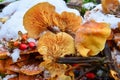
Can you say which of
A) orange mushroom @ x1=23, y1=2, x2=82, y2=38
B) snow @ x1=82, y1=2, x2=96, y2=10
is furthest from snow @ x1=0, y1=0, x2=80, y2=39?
orange mushroom @ x1=23, y1=2, x2=82, y2=38

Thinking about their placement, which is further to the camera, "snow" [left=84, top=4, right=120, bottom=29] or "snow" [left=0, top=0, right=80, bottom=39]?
"snow" [left=0, top=0, right=80, bottom=39]

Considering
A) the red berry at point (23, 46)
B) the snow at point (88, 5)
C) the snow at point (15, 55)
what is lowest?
the snow at point (88, 5)

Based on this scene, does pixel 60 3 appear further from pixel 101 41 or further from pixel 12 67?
pixel 101 41

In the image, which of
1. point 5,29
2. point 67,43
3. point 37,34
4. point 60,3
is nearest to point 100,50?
point 67,43

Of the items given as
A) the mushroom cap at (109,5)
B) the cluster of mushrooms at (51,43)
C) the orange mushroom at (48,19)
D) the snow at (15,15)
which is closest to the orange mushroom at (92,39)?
the cluster of mushrooms at (51,43)

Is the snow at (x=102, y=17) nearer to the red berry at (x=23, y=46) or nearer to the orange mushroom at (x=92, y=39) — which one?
the orange mushroom at (x=92, y=39)

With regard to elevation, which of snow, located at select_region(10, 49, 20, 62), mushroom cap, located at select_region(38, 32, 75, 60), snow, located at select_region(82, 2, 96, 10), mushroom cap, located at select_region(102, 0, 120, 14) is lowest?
snow, located at select_region(82, 2, 96, 10)

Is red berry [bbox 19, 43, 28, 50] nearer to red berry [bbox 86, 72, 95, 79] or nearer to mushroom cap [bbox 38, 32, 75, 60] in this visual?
mushroom cap [bbox 38, 32, 75, 60]
